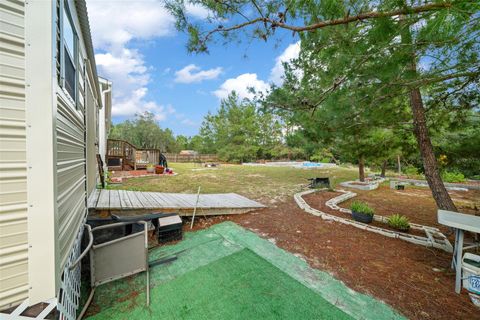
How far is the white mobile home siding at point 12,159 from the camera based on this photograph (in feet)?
3.67

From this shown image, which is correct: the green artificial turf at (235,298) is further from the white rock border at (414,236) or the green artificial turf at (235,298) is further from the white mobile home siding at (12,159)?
the white rock border at (414,236)

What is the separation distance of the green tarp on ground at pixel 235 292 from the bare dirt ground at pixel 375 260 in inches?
10.3

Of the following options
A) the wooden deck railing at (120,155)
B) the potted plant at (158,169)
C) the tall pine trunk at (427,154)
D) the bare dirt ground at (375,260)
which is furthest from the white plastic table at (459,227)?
the wooden deck railing at (120,155)

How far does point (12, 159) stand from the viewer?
3.79 feet

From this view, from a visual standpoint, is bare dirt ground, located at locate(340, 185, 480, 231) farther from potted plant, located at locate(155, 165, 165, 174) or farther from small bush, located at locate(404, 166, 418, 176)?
potted plant, located at locate(155, 165, 165, 174)

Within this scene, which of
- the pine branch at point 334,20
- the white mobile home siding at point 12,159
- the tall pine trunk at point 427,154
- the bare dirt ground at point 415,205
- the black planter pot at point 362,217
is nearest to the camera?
the white mobile home siding at point 12,159

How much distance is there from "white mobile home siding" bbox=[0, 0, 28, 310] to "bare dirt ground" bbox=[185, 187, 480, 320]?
2.93m

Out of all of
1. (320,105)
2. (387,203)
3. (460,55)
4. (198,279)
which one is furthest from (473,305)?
(387,203)

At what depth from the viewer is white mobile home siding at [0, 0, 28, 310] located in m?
1.12

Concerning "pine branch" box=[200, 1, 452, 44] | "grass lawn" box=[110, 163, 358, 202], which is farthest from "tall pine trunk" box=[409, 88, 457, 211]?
"grass lawn" box=[110, 163, 358, 202]

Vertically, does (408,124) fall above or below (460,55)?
below

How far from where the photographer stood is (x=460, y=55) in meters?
2.15

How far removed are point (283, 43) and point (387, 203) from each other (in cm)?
598

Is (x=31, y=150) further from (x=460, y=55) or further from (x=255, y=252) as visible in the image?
(x=460, y=55)
